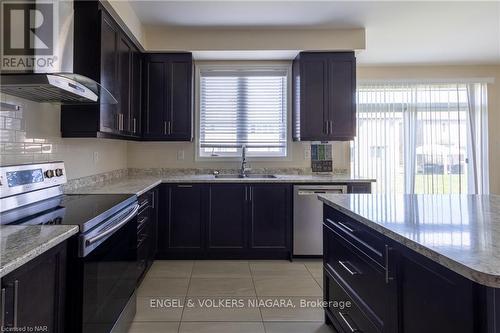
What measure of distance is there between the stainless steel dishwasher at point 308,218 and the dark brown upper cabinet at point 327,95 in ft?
2.19

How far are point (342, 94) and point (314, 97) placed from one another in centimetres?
33

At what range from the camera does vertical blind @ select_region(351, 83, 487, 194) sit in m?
4.73

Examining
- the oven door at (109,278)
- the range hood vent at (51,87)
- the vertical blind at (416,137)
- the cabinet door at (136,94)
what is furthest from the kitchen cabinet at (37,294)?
the vertical blind at (416,137)

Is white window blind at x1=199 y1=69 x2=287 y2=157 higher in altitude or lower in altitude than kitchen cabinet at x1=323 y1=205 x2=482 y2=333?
higher

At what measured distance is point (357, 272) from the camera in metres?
1.63

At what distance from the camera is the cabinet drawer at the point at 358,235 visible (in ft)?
4.56

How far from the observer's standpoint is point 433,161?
15.7 ft

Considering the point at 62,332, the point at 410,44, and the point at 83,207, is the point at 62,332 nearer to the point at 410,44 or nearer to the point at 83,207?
the point at 83,207

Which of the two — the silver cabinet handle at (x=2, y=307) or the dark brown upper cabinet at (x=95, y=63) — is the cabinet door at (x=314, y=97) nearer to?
the dark brown upper cabinet at (x=95, y=63)

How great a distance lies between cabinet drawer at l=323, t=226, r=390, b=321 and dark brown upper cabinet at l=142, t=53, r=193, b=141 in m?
2.31

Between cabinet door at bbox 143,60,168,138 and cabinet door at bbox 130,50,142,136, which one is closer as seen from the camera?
cabinet door at bbox 130,50,142,136

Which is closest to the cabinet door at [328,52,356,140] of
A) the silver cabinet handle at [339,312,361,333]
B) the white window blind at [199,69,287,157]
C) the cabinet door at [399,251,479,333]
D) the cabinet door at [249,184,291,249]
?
the white window blind at [199,69,287,157]

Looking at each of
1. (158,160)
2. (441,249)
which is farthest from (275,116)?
(441,249)

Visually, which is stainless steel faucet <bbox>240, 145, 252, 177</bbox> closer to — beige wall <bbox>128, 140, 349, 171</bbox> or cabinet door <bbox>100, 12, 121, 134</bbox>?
beige wall <bbox>128, 140, 349, 171</bbox>
